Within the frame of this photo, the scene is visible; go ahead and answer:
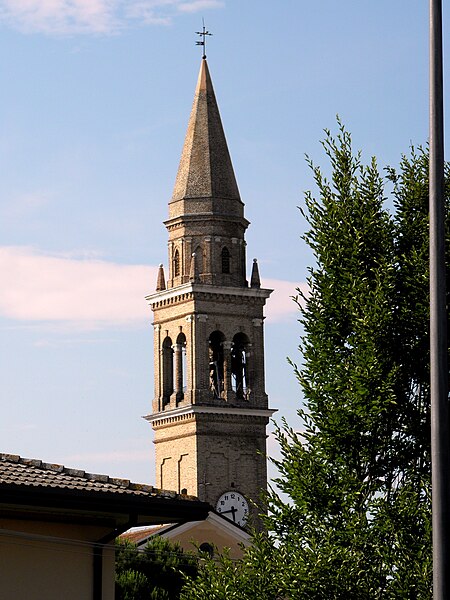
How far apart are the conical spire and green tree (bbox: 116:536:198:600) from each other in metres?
30.2

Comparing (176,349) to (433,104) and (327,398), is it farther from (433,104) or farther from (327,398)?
(433,104)

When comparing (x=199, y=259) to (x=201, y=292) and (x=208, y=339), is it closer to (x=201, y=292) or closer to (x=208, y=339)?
(x=201, y=292)

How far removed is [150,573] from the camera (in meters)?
44.4

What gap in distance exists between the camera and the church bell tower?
7138 centimetres

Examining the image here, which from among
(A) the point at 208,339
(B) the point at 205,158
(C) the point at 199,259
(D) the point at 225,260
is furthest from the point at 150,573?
(B) the point at 205,158

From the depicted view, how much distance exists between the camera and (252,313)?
7406cm

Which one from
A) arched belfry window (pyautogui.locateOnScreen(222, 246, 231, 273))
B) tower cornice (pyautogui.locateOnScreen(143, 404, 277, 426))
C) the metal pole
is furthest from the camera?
arched belfry window (pyautogui.locateOnScreen(222, 246, 231, 273))

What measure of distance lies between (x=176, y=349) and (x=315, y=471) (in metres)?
51.9

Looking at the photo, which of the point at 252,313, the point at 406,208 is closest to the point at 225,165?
the point at 252,313

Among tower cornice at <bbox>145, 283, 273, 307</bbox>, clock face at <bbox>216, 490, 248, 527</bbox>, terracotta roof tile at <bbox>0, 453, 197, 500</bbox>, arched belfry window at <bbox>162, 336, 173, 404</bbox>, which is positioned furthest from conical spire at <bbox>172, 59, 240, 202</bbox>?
terracotta roof tile at <bbox>0, 453, 197, 500</bbox>

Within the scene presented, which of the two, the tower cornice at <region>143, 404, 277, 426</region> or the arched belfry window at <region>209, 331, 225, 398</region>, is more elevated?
the arched belfry window at <region>209, 331, 225, 398</region>

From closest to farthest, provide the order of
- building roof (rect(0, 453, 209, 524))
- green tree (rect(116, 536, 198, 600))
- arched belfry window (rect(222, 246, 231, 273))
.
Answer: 1. building roof (rect(0, 453, 209, 524))
2. green tree (rect(116, 536, 198, 600))
3. arched belfry window (rect(222, 246, 231, 273))

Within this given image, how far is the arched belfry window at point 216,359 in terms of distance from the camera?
239ft

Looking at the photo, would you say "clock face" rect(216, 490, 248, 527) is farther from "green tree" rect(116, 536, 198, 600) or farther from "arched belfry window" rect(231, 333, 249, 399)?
"green tree" rect(116, 536, 198, 600)
